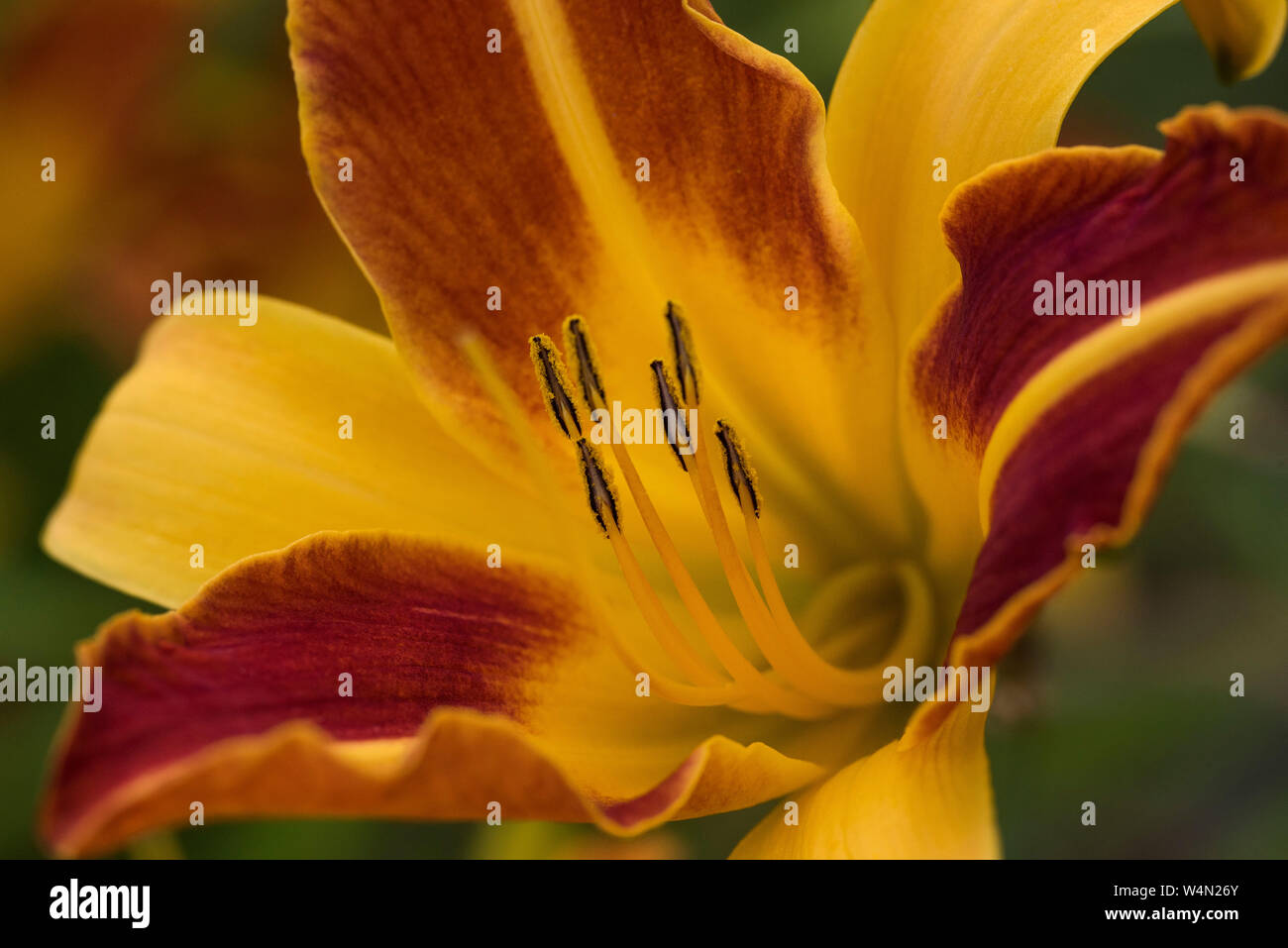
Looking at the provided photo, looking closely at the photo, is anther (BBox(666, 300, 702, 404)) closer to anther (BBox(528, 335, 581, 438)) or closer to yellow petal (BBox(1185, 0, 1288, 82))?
anther (BBox(528, 335, 581, 438))

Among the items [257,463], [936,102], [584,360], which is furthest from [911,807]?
[257,463]

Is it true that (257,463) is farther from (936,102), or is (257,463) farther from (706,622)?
(936,102)

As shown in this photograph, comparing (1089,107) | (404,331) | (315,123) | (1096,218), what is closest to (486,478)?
(404,331)

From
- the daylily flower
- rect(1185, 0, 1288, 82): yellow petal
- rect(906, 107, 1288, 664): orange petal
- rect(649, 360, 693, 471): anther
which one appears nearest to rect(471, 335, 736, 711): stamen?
the daylily flower

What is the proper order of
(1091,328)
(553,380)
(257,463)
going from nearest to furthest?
(1091,328) < (553,380) < (257,463)

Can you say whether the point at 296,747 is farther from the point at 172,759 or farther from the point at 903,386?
the point at 903,386
